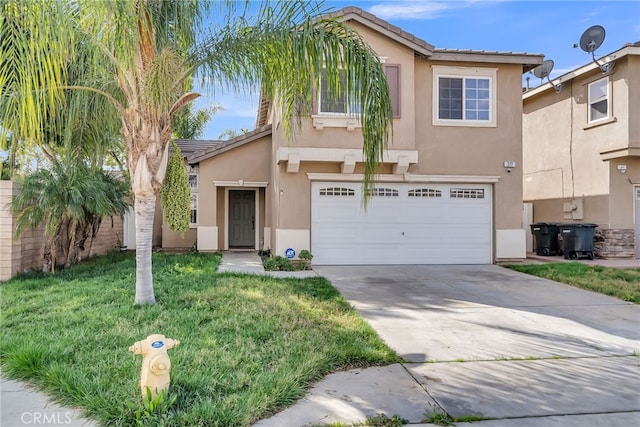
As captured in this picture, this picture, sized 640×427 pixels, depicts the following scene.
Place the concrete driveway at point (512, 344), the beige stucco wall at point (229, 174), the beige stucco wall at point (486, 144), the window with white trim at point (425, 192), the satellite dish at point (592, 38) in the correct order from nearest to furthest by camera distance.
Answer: the concrete driveway at point (512, 344) → the beige stucco wall at point (486, 144) → the window with white trim at point (425, 192) → the satellite dish at point (592, 38) → the beige stucco wall at point (229, 174)

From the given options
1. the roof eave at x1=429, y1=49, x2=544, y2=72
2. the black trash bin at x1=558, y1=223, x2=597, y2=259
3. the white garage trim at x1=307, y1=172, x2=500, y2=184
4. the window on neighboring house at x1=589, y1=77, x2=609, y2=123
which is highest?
the roof eave at x1=429, y1=49, x2=544, y2=72

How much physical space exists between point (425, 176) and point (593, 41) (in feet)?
23.7

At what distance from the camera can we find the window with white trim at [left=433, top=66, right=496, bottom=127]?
468 inches

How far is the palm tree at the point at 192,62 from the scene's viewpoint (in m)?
5.25

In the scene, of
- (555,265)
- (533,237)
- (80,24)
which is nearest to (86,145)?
(80,24)

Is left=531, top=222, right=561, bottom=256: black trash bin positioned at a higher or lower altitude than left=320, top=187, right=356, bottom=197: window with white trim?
lower

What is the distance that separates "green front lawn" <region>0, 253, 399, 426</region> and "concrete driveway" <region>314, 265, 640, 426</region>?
67 cm

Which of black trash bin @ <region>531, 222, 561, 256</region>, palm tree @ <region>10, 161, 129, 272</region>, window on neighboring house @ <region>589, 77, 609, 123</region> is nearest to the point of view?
palm tree @ <region>10, 161, 129, 272</region>

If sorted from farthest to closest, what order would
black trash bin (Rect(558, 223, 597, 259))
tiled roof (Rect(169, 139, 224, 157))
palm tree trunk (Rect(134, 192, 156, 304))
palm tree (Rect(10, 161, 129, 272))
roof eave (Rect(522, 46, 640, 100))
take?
tiled roof (Rect(169, 139, 224, 157)) < black trash bin (Rect(558, 223, 597, 259)) < roof eave (Rect(522, 46, 640, 100)) < palm tree (Rect(10, 161, 129, 272)) < palm tree trunk (Rect(134, 192, 156, 304))

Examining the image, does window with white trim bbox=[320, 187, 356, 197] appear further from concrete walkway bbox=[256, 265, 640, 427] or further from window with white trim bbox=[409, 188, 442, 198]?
concrete walkway bbox=[256, 265, 640, 427]

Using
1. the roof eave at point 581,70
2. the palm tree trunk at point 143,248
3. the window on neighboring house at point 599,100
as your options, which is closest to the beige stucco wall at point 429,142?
the roof eave at point 581,70

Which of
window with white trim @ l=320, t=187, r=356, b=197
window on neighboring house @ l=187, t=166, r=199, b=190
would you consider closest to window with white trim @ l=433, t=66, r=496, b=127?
window with white trim @ l=320, t=187, r=356, b=197
